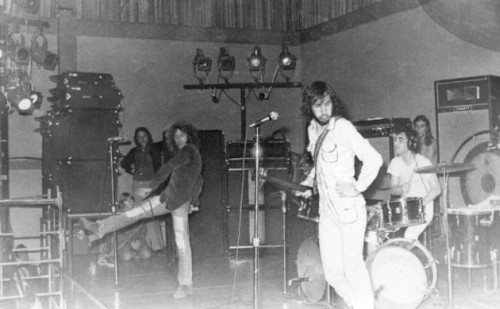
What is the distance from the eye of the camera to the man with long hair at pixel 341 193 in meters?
4.11

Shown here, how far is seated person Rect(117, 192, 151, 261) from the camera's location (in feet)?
29.0

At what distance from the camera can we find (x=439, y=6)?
28.7 feet

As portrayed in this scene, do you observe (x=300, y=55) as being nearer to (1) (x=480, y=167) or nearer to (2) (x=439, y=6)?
(2) (x=439, y=6)

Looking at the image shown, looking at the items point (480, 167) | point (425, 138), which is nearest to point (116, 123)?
point (425, 138)

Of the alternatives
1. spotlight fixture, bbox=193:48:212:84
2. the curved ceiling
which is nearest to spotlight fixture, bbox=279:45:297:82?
spotlight fixture, bbox=193:48:212:84

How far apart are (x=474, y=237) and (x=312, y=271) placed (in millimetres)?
1874

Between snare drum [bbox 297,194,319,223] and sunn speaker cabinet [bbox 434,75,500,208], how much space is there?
3.03m

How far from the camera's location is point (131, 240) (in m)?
9.12

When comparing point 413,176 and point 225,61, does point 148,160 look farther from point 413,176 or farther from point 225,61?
point 413,176

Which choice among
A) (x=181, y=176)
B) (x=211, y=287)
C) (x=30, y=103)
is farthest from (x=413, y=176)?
(x=30, y=103)

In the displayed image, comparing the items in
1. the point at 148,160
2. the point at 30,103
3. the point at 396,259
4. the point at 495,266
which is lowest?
the point at 495,266

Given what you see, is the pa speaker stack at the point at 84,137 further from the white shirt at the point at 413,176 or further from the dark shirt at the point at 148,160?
the white shirt at the point at 413,176

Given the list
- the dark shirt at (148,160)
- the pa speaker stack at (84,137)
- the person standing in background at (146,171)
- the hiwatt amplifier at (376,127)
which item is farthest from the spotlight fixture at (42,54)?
the hiwatt amplifier at (376,127)

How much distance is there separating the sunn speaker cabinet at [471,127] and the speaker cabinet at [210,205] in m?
3.18
